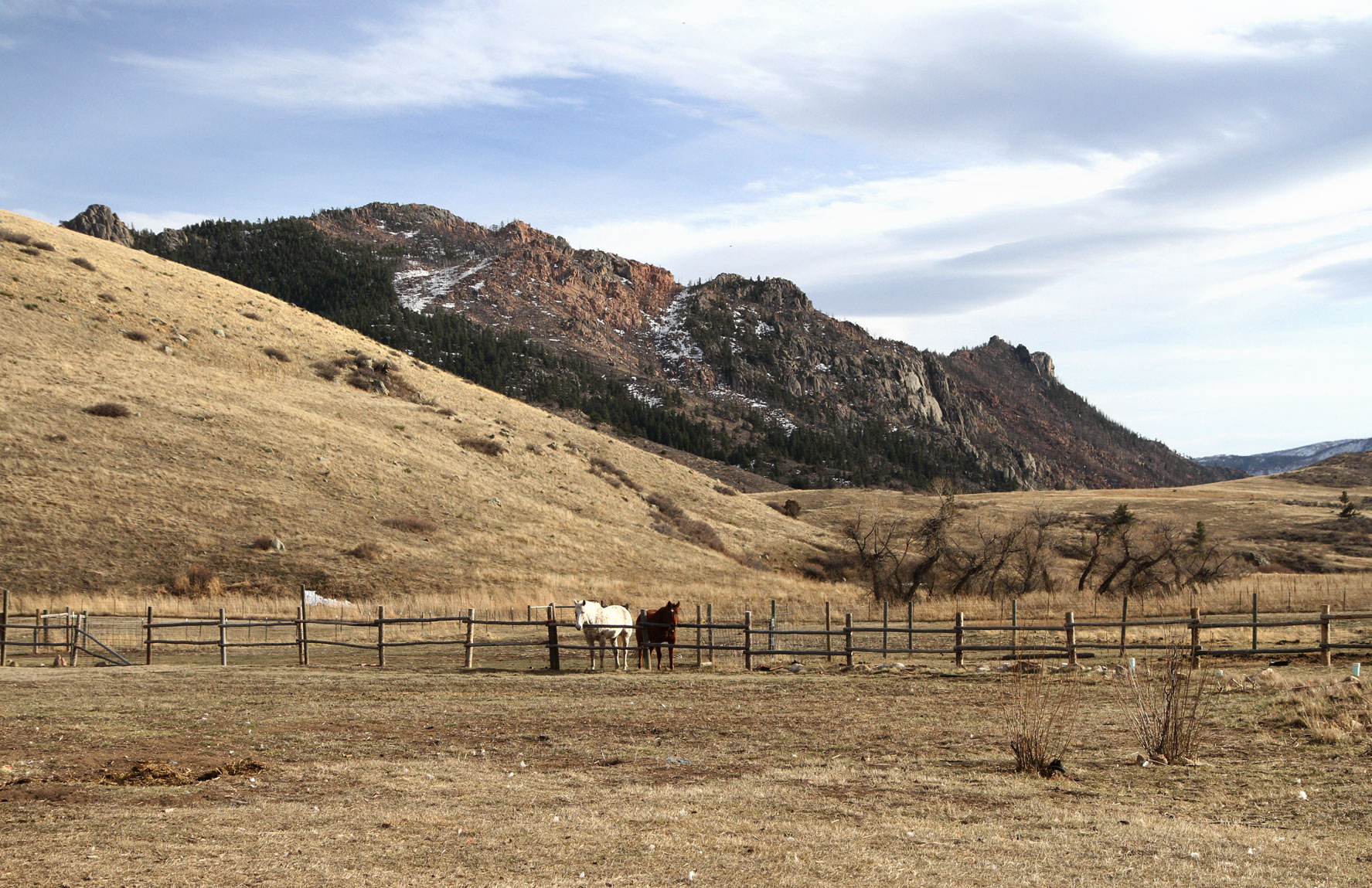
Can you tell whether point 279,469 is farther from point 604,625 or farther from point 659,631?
point 604,625

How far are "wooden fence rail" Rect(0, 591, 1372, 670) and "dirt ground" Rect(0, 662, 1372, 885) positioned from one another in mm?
5266

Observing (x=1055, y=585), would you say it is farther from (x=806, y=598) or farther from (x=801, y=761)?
(x=801, y=761)

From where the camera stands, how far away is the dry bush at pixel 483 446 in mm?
65688

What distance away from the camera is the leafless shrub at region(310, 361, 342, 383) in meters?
70.2

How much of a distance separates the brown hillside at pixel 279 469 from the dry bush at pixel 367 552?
0.60 ft

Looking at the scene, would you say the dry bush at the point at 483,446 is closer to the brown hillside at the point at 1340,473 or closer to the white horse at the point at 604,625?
the white horse at the point at 604,625

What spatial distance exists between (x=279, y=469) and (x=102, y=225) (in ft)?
513

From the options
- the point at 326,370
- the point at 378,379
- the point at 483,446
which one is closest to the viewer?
the point at 483,446

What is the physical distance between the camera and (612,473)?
7212 centimetres

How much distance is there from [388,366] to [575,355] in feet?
375

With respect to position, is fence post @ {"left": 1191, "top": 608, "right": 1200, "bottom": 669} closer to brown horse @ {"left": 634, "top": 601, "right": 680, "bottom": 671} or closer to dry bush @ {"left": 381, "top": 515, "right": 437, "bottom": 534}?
brown horse @ {"left": 634, "top": 601, "right": 680, "bottom": 671}

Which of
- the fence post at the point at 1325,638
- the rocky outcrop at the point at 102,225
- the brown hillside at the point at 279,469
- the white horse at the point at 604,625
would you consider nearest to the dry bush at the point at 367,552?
the brown hillside at the point at 279,469

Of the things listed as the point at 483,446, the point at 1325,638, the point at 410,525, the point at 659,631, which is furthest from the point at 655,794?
the point at 483,446

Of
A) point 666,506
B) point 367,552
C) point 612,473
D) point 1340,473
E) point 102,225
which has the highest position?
point 102,225
